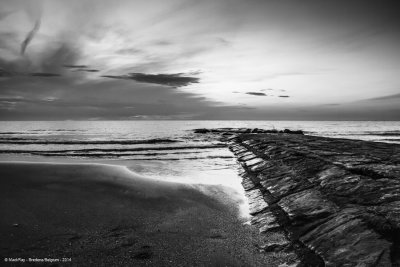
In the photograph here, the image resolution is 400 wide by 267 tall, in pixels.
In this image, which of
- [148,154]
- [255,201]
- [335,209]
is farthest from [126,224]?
[148,154]

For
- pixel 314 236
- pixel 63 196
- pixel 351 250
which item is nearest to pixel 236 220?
pixel 314 236

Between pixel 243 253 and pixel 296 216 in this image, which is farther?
pixel 296 216

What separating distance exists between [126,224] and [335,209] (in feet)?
19.8

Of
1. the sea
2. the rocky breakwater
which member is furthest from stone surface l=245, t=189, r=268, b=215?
the sea

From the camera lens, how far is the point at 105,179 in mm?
13836

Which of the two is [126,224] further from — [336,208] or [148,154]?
[148,154]

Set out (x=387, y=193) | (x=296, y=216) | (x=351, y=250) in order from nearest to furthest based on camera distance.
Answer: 1. (x=351, y=250)
2. (x=387, y=193)
3. (x=296, y=216)

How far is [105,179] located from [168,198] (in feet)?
16.6

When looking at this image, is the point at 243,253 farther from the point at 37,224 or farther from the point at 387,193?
the point at 37,224

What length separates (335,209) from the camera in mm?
7148

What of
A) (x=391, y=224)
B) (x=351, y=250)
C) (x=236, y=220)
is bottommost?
(x=236, y=220)

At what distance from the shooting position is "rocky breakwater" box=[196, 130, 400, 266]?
16.8ft

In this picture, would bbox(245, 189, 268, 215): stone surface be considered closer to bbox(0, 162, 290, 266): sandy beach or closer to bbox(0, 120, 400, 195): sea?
bbox(0, 162, 290, 266): sandy beach

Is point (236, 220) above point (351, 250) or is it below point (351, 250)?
below
